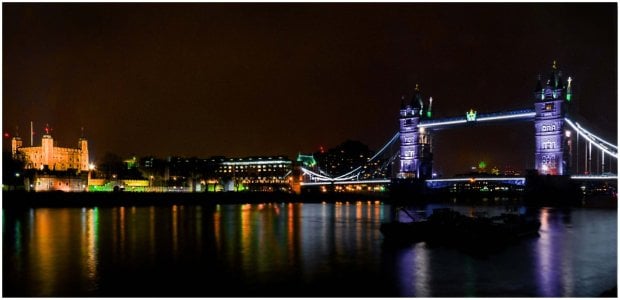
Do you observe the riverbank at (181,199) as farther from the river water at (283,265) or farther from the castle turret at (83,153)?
the castle turret at (83,153)

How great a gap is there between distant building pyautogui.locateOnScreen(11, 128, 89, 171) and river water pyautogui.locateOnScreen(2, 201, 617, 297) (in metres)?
65.0

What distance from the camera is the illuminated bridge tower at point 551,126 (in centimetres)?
6153

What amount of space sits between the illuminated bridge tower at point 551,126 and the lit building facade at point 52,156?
204ft

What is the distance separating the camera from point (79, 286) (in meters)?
16.4

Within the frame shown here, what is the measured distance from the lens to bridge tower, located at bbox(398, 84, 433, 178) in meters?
77.4

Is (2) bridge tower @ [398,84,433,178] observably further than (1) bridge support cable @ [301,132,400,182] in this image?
No

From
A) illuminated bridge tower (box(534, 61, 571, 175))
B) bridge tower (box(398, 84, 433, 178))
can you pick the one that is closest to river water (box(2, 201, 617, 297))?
illuminated bridge tower (box(534, 61, 571, 175))

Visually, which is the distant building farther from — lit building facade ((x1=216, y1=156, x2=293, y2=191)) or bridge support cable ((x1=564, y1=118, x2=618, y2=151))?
bridge support cable ((x1=564, y1=118, x2=618, y2=151))

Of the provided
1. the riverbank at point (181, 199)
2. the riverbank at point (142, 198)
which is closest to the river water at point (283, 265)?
the riverbank at point (142, 198)

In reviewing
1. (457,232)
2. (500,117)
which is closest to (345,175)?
(500,117)

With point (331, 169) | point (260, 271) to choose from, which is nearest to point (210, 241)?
point (260, 271)

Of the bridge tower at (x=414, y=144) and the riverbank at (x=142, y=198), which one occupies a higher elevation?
the bridge tower at (x=414, y=144)

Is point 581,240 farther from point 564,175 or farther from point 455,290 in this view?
point 564,175

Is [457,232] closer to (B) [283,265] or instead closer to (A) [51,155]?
(B) [283,265]
